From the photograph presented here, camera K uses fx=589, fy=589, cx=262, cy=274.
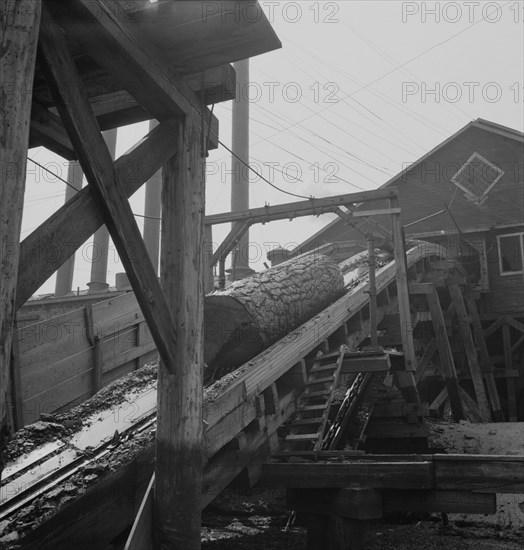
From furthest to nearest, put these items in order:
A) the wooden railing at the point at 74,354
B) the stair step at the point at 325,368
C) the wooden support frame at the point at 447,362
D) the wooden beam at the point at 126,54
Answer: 1. the wooden support frame at the point at 447,362
2. the stair step at the point at 325,368
3. the wooden railing at the point at 74,354
4. the wooden beam at the point at 126,54

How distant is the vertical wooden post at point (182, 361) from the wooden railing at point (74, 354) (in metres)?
1.84

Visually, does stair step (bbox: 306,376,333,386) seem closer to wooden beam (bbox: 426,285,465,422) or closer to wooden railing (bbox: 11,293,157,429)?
wooden railing (bbox: 11,293,157,429)

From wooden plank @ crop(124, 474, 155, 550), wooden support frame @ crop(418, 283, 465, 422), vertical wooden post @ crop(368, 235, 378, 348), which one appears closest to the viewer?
wooden plank @ crop(124, 474, 155, 550)

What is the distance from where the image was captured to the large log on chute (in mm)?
5504

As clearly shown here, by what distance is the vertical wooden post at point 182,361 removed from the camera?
10.4ft

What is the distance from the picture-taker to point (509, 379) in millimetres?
14852

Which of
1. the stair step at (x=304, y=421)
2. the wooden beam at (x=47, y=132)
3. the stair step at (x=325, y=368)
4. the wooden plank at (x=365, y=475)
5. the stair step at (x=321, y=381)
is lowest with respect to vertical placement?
the wooden plank at (x=365, y=475)

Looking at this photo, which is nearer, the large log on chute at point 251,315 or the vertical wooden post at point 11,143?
the vertical wooden post at point 11,143

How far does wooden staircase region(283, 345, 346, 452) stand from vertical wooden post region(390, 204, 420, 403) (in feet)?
6.64

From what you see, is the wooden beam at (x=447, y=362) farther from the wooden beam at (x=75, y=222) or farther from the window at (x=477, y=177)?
the window at (x=477, y=177)

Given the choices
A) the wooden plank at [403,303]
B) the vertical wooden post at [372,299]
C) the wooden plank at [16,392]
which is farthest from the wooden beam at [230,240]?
the wooden plank at [16,392]

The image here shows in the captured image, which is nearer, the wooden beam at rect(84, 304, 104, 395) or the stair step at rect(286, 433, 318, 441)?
the stair step at rect(286, 433, 318, 441)

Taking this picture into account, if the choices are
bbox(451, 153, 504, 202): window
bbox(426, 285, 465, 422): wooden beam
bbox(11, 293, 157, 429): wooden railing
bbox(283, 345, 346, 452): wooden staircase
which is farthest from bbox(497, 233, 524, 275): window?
bbox(11, 293, 157, 429): wooden railing

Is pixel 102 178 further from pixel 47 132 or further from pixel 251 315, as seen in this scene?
pixel 251 315
